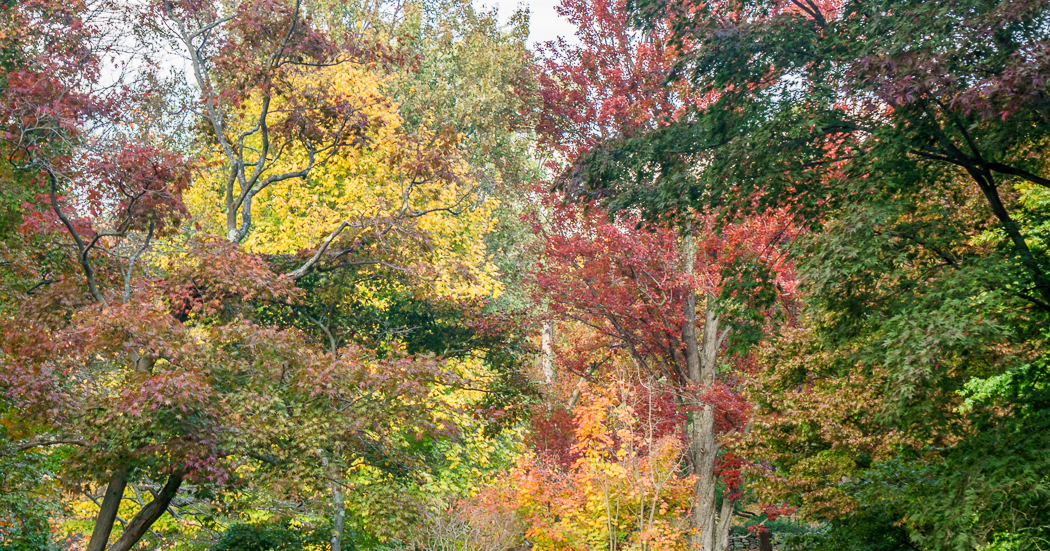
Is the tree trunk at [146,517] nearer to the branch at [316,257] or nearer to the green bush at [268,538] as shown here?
the green bush at [268,538]

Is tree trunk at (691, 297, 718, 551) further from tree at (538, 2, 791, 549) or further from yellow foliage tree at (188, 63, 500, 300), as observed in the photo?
yellow foliage tree at (188, 63, 500, 300)

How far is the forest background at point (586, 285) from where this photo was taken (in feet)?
21.8

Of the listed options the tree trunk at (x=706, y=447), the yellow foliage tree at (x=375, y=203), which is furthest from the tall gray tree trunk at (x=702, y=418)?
the yellow foliage tree at (x=375, y=203)

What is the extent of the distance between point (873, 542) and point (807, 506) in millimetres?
1870

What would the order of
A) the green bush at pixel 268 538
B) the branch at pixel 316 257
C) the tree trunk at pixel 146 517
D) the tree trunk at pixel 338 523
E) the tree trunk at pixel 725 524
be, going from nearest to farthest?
the tree trunk at pixel 146 517
the branch at pixel 316 257
the green bush at pixel 268 538
the tree trunk at pixel 338 523
the tree trunk at pixel 725 524

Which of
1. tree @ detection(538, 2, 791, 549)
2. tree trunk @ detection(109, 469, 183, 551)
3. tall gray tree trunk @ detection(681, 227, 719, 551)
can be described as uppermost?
tree @ detection(538, 2, 791, 549)

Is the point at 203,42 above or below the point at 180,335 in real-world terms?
above

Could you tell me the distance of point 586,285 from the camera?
52.3 feet

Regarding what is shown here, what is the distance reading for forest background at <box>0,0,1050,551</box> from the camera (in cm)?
663

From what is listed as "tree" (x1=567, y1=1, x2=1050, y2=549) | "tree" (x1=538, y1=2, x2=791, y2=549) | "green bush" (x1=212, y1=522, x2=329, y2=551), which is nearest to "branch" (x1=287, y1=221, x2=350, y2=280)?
"tree" (x1=567, y1=1, x2=1050, y2=549)

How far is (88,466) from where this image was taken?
748 cm

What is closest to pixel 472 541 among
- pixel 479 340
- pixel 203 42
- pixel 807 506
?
pixel 479 340

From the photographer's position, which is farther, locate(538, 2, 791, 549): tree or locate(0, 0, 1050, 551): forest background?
locate(538, 2, 791, 549): tree

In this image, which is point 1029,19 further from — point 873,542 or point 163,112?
point 163,112
